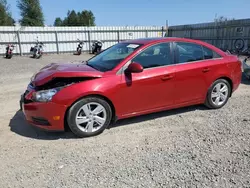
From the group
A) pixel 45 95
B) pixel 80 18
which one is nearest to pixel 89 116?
pixel 45 95

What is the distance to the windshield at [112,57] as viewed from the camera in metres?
3.89

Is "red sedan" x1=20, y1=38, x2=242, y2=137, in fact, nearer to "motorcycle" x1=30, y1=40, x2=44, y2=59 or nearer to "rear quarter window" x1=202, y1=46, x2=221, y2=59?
"rear quarter window" x1=202, y1=46, x2=221, y2=59

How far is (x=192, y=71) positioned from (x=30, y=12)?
3657 centimetres

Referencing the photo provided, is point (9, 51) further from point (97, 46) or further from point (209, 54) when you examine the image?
point (209, 54)

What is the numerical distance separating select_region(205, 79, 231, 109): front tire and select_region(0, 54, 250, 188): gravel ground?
0.31 metres

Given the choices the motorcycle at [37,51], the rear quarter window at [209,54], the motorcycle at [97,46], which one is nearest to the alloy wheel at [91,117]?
the rear quarter window at [209,54]

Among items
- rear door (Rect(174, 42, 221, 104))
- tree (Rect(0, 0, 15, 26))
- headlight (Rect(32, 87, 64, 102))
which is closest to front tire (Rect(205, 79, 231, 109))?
rear door (Rect(174, 42, 221, 104))

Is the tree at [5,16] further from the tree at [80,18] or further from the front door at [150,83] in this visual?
the front door at [150,83]

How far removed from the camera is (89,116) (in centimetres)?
→ 354

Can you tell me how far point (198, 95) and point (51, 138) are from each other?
291 centimetres

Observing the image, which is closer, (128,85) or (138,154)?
(138,154)

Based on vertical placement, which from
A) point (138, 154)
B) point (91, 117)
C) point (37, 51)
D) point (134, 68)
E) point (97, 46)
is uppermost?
point (97, 46)

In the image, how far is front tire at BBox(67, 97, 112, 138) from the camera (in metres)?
3.42

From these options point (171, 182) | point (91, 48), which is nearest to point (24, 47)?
point (91, 48)
